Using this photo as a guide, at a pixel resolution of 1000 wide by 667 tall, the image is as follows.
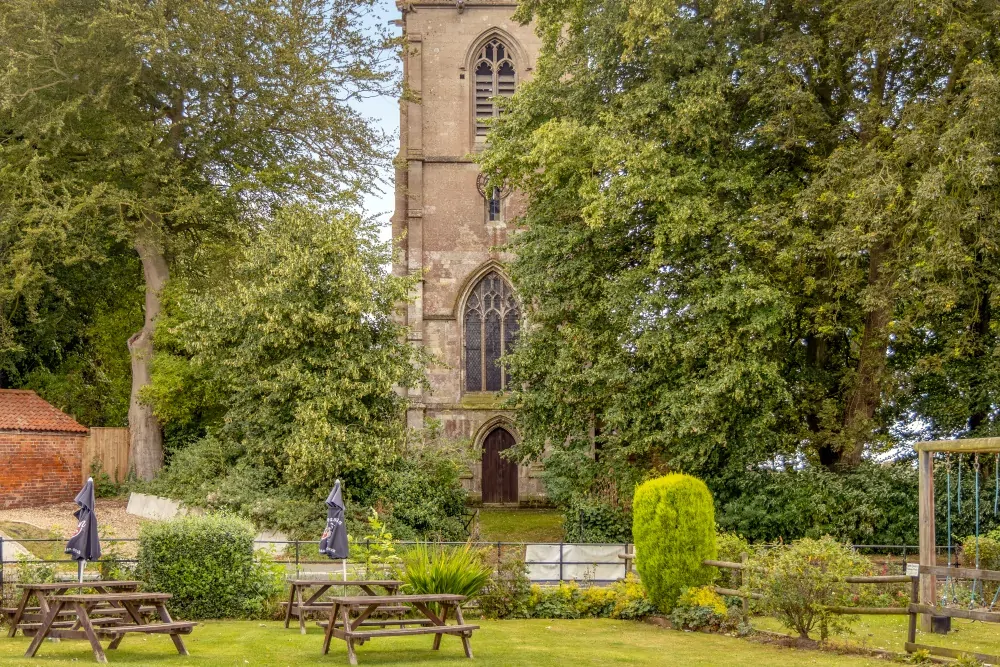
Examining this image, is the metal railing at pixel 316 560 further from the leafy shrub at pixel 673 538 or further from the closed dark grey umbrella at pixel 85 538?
the leafy shrub at pixel 673 538

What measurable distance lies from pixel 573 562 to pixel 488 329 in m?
19.0

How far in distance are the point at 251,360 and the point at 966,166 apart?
15.5 metres

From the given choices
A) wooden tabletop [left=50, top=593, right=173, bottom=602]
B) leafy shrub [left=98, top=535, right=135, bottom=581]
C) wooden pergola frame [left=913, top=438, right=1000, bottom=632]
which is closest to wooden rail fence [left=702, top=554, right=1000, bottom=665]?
wooden pergola frame [left=913, top=438, right=1000, bottom=632]

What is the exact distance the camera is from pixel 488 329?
1492 inches

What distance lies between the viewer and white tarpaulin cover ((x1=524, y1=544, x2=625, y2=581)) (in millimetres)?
19469

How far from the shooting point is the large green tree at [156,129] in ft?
89.4

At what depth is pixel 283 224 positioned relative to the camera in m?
26.2

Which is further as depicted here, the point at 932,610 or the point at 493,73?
the point at 493,73

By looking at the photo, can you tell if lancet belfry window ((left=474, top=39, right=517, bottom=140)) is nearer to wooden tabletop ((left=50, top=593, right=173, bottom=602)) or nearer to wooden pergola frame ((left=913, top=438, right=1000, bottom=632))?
wooden pergola frame ((left=913, top=438, right=1000, bottom=632))

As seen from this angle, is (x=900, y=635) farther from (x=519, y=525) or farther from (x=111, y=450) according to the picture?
(x=111, y=450)

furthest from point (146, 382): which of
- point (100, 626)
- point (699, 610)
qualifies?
point (699, 610)

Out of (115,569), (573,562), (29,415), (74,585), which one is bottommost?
(573,562)

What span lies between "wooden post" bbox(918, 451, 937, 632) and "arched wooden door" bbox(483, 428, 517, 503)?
75.5ft

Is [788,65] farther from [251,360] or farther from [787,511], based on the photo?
[251,360]
